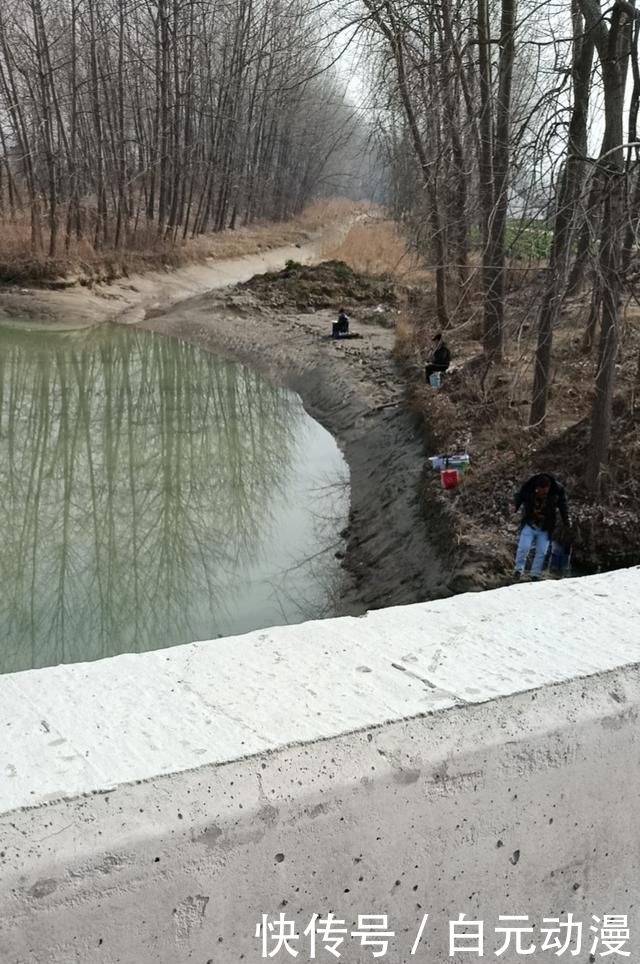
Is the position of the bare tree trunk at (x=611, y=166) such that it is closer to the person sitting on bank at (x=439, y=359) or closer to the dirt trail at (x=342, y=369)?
the dirt trail at (x=342, y=369)

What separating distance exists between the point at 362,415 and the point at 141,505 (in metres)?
4.93

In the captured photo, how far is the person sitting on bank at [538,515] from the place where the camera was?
7188mm

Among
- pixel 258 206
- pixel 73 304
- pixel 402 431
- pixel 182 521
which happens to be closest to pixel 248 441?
A: pixel 402 431

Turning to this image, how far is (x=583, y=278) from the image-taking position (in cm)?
754

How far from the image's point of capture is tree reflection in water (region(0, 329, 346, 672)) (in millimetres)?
7574

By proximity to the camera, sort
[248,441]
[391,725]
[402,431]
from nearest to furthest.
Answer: [391,725] < [402,431] < [248,441]

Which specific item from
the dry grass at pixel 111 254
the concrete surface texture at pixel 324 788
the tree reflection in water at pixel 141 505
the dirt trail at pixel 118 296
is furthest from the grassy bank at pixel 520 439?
the dry grass at pixel 111 254

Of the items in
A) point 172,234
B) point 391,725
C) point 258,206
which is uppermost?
point 258,206

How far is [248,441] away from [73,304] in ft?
36.1

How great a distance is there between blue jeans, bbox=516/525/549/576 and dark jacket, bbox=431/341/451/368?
20.2 ft

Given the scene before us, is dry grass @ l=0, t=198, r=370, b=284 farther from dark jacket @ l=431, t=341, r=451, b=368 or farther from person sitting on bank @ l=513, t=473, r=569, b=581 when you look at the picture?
person sitting on bank @ l=513, t=473, r=569, b=581

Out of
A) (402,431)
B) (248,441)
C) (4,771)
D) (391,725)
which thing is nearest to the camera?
(4,771)

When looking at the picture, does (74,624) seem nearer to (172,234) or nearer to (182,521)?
(182,521)

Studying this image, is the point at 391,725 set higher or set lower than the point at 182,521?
higher
